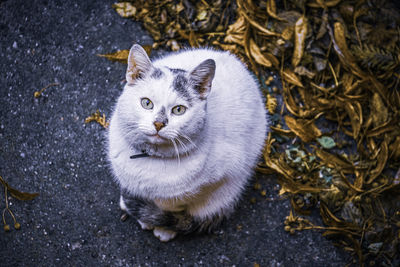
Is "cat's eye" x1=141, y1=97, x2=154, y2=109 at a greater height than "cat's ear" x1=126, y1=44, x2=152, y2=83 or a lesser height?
lesser

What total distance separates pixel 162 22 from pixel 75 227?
132 cm

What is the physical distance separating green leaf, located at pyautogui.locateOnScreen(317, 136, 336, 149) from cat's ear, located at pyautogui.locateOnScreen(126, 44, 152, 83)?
1.22 m

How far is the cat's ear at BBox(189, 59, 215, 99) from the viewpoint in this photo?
1.34 m

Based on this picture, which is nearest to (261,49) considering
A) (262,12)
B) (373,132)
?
(262,12)

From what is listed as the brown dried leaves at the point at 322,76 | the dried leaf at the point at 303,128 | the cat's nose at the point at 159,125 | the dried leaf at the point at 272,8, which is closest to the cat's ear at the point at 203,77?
the cat's nose at the point at 159,125

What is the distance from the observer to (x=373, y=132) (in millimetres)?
2059

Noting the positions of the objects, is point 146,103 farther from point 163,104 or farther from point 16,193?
point 16,193

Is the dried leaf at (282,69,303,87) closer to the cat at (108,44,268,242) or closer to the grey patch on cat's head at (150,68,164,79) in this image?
the cat at (108,44,268,242)

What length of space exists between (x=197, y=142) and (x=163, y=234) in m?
0.70

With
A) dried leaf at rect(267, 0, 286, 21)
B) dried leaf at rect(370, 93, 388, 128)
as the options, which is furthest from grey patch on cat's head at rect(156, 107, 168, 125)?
dried leaf at rect(370, 93, 388, 128)

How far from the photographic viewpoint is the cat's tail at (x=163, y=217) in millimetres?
1704

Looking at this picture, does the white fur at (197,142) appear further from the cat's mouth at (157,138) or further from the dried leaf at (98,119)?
the dried leaf at (98,119)

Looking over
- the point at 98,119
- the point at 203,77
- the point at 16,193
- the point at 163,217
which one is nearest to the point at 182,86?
the point at 203,77

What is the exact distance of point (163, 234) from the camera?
1885 millimetres
